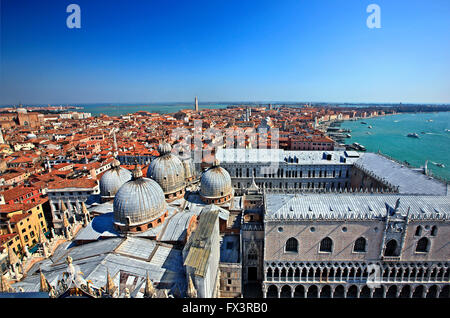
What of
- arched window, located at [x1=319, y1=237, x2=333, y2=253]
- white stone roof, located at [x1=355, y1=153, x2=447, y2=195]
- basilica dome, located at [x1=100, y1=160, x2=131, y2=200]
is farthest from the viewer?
basilica dome, located at [x1=100, y1=160, x2=131, y2=200]

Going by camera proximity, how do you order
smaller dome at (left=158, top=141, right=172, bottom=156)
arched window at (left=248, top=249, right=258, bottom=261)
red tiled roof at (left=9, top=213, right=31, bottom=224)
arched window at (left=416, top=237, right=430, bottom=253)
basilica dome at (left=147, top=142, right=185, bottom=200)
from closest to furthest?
1. arched window at (left=416, top=237, right=430, bottom=253)
2. arched window at (left=248, top=249, right=258, bottom=261)
3. basilica dome at (left=147, top=142, right=185, bottom=200)
4. smaller dome at (left=158, top=141, right=172, bottom=156)
5. red tiled roof at (left=9, top=213, right=31, bottom=224)

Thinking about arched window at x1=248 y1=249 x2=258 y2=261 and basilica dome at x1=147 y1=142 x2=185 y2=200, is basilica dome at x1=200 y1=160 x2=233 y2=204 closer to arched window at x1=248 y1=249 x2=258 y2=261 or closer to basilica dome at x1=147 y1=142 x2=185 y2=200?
basilica dome at x1=147 y1=142 x2=185 y2=200

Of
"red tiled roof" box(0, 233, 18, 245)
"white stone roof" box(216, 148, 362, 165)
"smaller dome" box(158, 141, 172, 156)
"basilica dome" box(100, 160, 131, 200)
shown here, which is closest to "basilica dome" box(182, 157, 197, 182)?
"smaller dome" box(158, 141, 172, 156)

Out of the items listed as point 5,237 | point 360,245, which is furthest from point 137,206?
point 360,245

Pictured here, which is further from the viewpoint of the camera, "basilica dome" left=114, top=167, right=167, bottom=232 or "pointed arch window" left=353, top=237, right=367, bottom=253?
"pointed arch window" left=353, top=237, right=367, bottom=253

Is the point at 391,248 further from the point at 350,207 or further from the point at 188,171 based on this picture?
the point at 188,171

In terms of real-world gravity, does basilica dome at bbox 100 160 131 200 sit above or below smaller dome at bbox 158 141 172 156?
below
